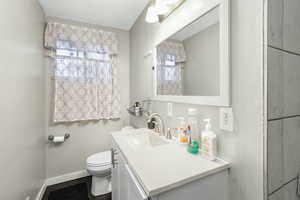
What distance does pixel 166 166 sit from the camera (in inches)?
29.1

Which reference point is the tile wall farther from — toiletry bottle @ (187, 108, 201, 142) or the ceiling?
the ceiling

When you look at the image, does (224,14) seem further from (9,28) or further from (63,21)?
(63,21)

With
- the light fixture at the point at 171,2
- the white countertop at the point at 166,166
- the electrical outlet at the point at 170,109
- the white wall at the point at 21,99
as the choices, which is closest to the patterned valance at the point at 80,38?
the white wall at the point at 21,99

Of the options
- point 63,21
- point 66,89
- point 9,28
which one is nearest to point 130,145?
point 9,28

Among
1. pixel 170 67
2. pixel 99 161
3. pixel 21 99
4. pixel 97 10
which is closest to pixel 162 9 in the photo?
pixel 170 67

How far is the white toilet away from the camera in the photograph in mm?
1625

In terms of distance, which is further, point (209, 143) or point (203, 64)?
point (203, 64)

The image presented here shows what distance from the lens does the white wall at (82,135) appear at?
6.43 feet

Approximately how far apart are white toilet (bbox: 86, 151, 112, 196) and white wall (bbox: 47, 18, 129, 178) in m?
0.46

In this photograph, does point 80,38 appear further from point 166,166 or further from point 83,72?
point 166,166

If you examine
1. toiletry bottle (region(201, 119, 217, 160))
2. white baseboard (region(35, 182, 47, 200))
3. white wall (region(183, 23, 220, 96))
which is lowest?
white baseboard (region(35, 182, 47, 200))

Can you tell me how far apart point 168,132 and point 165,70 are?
0.62m

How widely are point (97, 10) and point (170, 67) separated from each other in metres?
1.36

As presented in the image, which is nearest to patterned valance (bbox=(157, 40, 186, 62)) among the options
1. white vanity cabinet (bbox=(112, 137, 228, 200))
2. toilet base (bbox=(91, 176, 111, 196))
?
white vanity cabinet (bbox=(112, 137, 228, 200))
